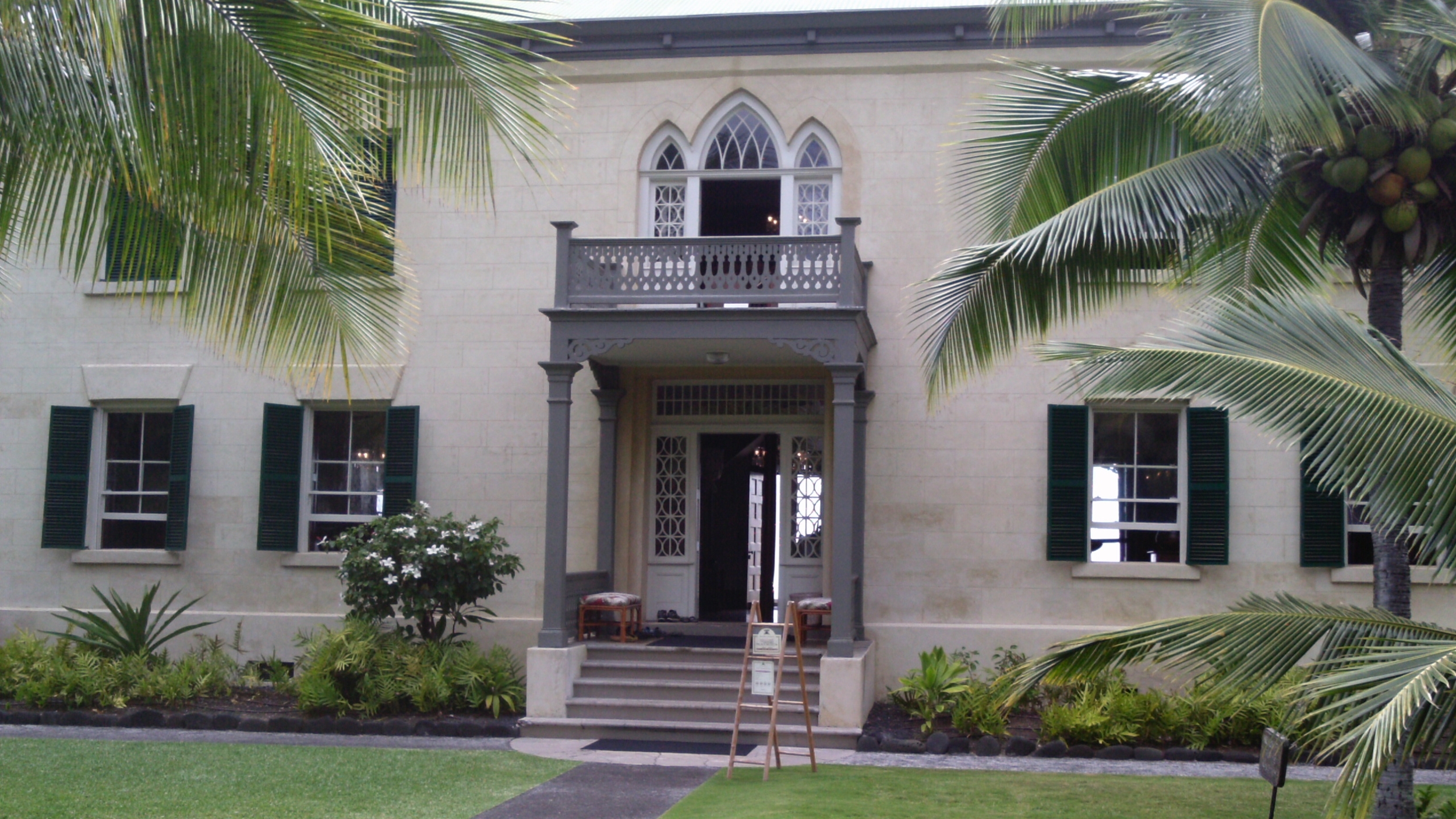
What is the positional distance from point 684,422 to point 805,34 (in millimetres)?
4627

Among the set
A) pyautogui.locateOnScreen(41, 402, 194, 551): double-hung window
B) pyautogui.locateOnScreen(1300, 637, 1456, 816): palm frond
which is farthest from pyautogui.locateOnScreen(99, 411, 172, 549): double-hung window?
pyautogui.locateOnScreen(1300, 637, 1456, 816): palm frond

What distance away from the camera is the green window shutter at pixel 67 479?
48.6 feet

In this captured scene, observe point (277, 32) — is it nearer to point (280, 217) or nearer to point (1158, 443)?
point (280, 217)

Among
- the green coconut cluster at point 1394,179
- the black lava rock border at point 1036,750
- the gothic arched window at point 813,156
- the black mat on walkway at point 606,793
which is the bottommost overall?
the black mat on walkway at point 606,793

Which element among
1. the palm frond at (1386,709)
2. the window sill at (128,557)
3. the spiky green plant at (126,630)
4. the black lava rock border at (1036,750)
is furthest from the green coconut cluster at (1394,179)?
the window sill at (128,557)

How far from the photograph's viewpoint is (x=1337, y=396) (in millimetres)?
5254

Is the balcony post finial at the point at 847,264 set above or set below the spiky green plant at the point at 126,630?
above

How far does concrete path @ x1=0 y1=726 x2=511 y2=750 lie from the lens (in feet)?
37.2

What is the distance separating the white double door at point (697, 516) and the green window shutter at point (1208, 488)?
3.95 m

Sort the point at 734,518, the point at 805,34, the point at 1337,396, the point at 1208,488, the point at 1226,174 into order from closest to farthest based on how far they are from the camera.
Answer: the point at 1337,396 → the point at 1226,174 → the point at 1208,488 → the point at 805,34 → the point at 734,518

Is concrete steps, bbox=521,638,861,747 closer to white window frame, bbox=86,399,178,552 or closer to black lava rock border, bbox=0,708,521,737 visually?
black lava rock border, bbox=0,708,521,737

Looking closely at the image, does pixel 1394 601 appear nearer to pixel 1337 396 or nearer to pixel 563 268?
pixel 1337 396

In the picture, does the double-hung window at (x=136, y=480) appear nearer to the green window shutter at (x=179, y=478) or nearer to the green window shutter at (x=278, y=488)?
the green window shutter at (x=179, y=478)

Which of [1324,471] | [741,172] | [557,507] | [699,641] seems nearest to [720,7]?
[741,172]
